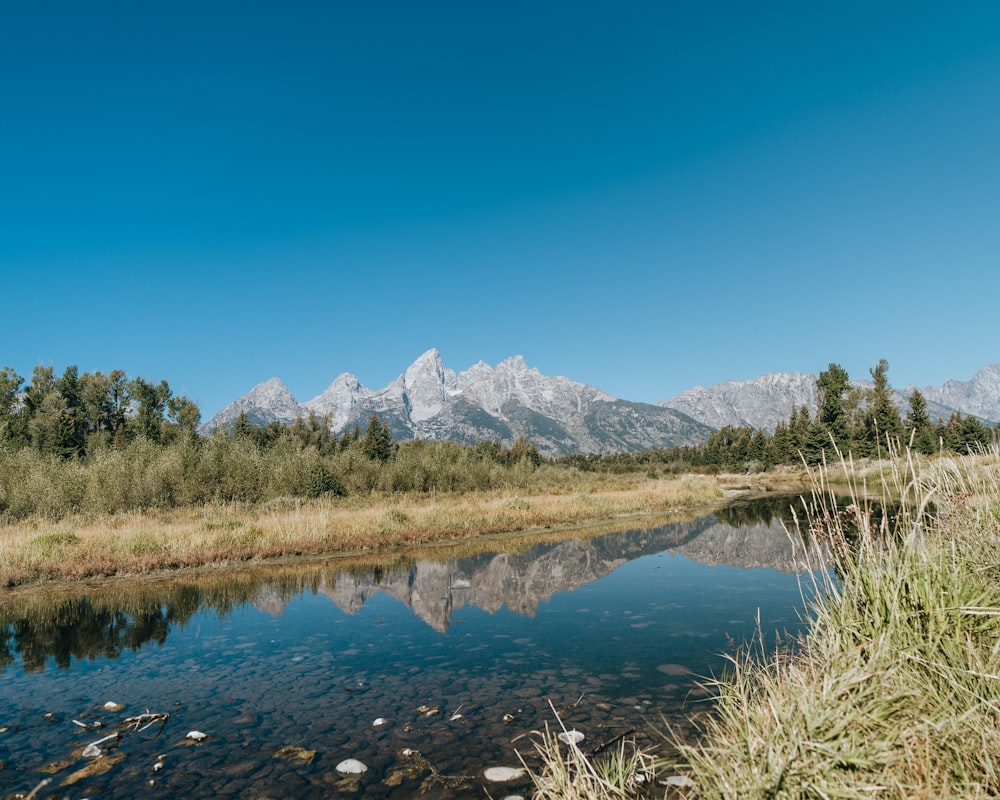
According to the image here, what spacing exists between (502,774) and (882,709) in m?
4.30

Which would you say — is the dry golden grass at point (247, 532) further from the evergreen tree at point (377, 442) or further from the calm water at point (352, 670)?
the evergreen tree at point (377, 442)

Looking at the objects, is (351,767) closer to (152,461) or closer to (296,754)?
(296,754)

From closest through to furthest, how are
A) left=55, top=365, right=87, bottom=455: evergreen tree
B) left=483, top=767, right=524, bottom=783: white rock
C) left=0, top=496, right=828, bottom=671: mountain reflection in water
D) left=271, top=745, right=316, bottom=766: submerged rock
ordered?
left=483, top=767, right=524, bottom=783: white rock
left=271, top=745, right=316, bottom=766: submerged rock
left=0, top=496, right=828, bottom=671: mountain reflection in water
left=55, top=365, right=87, bottom=455: evergreen tree

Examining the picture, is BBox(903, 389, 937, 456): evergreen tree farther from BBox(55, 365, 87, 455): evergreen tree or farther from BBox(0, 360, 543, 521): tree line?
BBox(55, 365, 87, 455): evergreen tree

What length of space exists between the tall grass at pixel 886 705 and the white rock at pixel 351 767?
417 cm

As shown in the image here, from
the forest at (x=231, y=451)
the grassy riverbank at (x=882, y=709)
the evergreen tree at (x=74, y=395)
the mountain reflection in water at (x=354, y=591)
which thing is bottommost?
the mountain reflection in water at (x=354, y=591)

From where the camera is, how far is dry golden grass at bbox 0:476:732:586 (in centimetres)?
1970

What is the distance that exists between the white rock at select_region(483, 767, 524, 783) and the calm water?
0.49 ft

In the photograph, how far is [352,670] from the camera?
10766 millimetres

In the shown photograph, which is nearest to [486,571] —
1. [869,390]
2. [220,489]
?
[220,489]

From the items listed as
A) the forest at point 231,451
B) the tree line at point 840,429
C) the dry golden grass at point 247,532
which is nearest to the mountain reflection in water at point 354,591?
the dry golden grass at point 247,532

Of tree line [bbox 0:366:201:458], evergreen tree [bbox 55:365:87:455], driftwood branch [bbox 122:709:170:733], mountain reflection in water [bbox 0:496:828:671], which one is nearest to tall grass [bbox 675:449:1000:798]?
mountain reflection in water [bbox 0:496:828:671]

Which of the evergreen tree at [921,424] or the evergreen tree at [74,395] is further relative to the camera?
the evergreen tree at [74,395]

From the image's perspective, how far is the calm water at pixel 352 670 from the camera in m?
6.97
